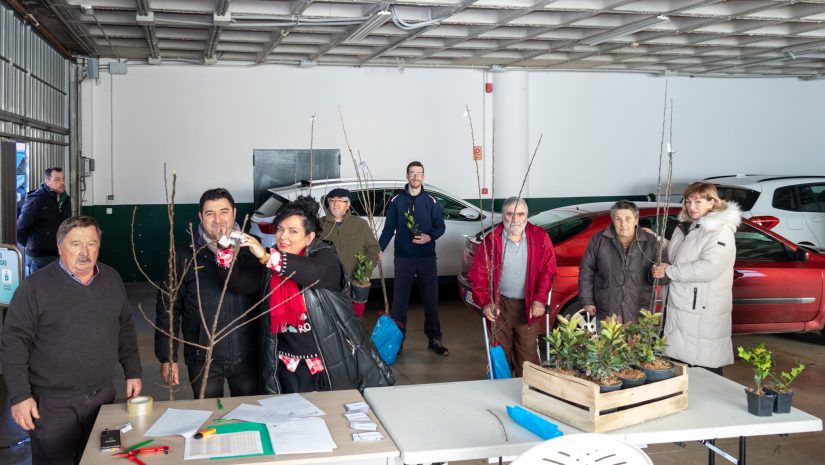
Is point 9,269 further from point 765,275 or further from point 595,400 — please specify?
point 765,275

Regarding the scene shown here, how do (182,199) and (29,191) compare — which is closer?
(29,191)

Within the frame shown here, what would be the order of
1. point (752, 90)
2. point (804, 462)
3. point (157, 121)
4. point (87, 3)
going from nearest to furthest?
point (804, 462) < point (87, 3) < point (157, 121) < point (752, 90)

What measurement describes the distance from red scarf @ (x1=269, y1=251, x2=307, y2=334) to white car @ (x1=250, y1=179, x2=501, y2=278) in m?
5.04

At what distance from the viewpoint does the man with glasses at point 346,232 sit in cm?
620

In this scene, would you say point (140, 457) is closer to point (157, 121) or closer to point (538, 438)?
point (538, 438)

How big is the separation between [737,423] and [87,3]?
22.1 feet

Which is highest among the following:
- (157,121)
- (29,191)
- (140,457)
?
(157,121)

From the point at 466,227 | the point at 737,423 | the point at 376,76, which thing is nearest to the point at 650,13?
the point at 466,227

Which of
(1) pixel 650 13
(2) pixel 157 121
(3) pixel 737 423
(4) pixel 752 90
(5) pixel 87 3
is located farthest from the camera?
(4) pixel 752 90

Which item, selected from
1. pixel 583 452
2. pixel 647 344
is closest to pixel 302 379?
pixel 647 344

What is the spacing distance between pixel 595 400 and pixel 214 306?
1744mm

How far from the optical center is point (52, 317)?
10.3 ft

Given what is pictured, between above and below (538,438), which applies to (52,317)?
above

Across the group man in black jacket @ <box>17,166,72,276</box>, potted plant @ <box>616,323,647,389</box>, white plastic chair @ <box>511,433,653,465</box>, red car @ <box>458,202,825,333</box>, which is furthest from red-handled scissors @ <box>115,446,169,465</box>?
man in black jacket @ <box>17,166,72,276</box>
